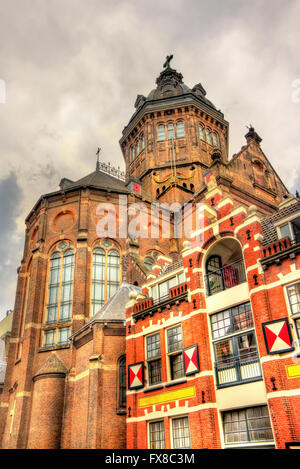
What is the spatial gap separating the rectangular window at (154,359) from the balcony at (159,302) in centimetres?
118

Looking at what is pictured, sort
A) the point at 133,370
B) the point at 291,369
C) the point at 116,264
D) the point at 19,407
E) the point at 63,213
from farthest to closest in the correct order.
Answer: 1. the point at 63,213
2. the point at 116,264
3. the point at 19,407
4. the point at 133,370
5. the point at 291,369

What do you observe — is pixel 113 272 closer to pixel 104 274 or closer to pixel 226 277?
pixel 104 274

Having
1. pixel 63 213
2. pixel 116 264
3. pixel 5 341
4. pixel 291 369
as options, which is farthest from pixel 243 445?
pixel 5 341

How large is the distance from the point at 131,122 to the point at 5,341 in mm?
29336

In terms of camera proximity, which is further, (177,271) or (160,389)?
(177,271)

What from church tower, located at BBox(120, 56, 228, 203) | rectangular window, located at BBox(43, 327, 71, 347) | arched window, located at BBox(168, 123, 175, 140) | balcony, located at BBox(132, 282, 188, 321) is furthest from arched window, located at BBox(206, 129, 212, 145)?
balcony, located at BBox(132, 282, 188, 321)

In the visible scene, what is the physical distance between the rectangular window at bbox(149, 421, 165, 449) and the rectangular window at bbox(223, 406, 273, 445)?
3.18 meters

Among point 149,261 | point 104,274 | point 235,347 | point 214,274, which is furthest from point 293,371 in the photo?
point 149,261

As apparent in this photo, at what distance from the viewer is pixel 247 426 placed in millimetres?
14539

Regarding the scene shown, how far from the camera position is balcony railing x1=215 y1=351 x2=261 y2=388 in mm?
14888

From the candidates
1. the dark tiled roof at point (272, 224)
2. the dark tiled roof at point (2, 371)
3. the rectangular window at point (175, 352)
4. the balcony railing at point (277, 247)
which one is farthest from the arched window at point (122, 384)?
the dark tiled roof at point (2, 371)

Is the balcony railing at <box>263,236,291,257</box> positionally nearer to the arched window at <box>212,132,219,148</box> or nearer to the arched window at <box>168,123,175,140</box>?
the arched window at <box>168,123,175,140</box>
